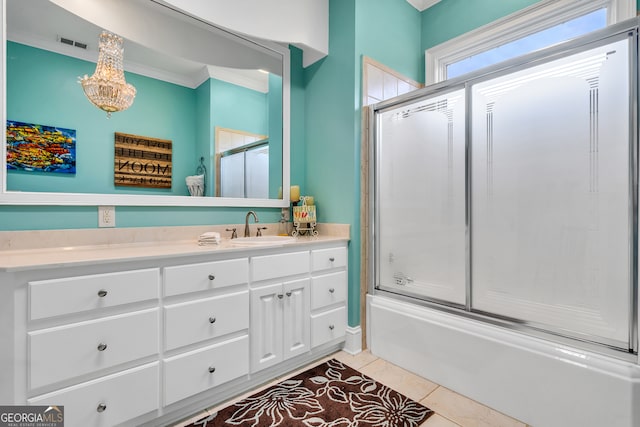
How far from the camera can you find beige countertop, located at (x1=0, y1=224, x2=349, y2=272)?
4.18 ft

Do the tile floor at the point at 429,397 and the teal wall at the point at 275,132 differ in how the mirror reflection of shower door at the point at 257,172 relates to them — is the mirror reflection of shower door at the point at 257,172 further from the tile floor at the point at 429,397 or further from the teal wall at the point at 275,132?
the tile floor at the point at 429,397

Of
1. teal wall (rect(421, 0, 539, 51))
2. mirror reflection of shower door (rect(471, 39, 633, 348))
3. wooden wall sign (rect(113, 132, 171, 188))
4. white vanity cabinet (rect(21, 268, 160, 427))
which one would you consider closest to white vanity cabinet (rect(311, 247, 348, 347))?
mirror reflection of shower door (rect(471, 39, 633, 348))

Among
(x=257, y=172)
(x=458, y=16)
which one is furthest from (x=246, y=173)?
(x=458, y=16)

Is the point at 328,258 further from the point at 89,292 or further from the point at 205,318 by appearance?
the point at 89,292

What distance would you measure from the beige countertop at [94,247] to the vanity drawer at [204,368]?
530 mm

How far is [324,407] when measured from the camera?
1698 mm

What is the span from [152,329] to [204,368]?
367mm

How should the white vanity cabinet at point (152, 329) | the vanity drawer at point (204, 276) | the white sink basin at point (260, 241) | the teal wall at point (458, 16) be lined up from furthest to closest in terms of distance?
1. the teal wall at point (458, 16)
2. the white sink basin at point (260, 241)
3. the vanity drawer at point (204, 276)
4. the white vanity cabinet at point (152, 329)

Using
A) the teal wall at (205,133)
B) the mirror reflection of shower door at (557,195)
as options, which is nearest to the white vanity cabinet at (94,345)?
the teal wall at (205,133)

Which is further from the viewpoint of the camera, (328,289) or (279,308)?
(328,289)

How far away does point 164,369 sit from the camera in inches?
58.9

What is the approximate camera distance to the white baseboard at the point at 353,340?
91.9 inches

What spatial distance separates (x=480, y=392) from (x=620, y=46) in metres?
1.87

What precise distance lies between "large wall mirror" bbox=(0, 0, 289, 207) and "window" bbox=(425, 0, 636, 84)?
1537 millimetres
